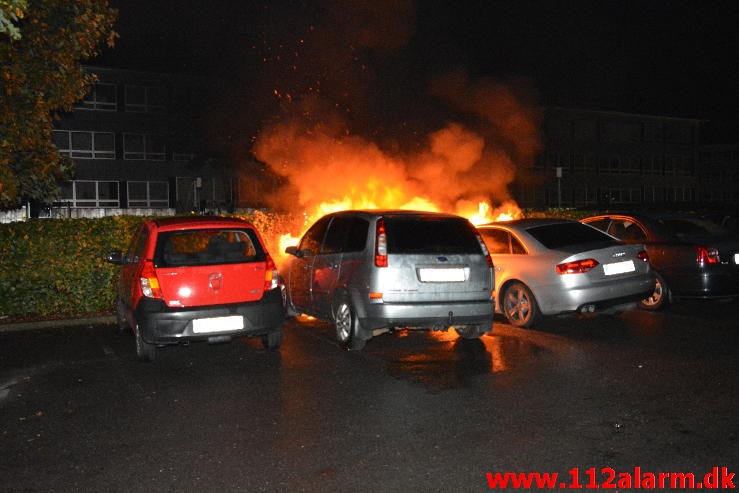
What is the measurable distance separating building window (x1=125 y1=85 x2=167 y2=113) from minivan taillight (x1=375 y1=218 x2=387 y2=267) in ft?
112

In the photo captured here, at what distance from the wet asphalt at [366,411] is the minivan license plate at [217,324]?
41 centimetres

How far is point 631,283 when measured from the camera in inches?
370

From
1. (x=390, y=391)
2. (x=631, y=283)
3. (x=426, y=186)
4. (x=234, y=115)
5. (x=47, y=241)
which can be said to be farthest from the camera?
(x=234, y=115)

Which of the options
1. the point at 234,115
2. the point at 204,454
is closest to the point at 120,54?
the point at 234,115

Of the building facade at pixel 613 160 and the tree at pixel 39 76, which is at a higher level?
the building facade at pixel 613 160

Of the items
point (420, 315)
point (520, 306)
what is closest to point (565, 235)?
point (520, 306)

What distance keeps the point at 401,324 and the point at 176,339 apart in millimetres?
2395

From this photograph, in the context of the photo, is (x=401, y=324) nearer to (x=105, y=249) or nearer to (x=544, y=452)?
(x=544, y=452)

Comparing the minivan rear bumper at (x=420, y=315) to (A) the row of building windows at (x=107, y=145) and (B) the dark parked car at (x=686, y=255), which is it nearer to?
(B) the dark parked car at (x=686, y=255)

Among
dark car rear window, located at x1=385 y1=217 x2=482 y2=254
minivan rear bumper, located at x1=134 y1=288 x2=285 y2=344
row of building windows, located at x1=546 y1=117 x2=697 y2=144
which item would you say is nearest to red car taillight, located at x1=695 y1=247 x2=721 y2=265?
dark car rear window, located at x1=385 y1=217 x2=482 y2=254

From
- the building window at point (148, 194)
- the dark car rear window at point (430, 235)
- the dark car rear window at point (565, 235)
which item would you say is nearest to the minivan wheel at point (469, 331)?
the dark car rear window at point (430, 235)

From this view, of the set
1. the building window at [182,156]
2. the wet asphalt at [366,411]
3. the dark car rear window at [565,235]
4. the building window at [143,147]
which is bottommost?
the wet asphalt at [366,411]

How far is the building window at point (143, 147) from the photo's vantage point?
39.4 m

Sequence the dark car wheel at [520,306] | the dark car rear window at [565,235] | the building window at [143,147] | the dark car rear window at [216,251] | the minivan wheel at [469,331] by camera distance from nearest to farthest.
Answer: the dark car rear window at [216,251] < the minivan wheel at [469,331] < the dark car wheel at [520,306] < the dark car rear window at [565,235] < the building window at [143,147]
